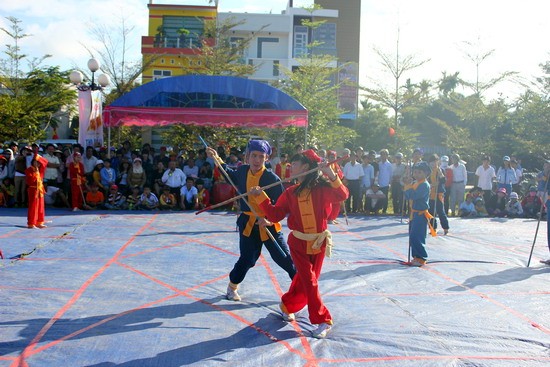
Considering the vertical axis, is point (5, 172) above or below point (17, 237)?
above

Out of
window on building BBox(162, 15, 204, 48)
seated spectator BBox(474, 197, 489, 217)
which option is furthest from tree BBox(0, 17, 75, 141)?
seated spectator BBox(474, 197, 489, 217)

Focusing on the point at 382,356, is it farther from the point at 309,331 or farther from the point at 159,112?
the point at 159,112

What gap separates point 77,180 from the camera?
13.8 meters

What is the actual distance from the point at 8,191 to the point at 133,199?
3.15 meters

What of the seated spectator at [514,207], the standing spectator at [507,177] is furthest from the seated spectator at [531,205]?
the standing spectator at [507,177]

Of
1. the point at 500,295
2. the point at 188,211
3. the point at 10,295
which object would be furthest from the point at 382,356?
the point at 188,211

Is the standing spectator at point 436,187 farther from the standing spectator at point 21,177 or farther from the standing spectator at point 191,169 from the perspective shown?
the standing spectator at point 21,177

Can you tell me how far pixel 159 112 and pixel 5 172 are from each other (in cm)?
426

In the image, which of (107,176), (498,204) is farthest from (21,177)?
(498,204)

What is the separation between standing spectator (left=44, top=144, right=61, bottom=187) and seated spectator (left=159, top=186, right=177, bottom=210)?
2.74 metres

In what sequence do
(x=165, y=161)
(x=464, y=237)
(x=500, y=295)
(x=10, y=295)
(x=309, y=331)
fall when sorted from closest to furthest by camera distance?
1. (x=309, y=331)
2. (x=10, y=295)
3. (x=500, y=295)
4. (x=464, y=237)
5. (x=165, y=161)

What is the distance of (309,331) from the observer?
5086mm

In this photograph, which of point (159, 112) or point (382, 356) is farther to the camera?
point (159, 112)

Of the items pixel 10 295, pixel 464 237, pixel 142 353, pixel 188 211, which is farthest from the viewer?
pixel 188 211
